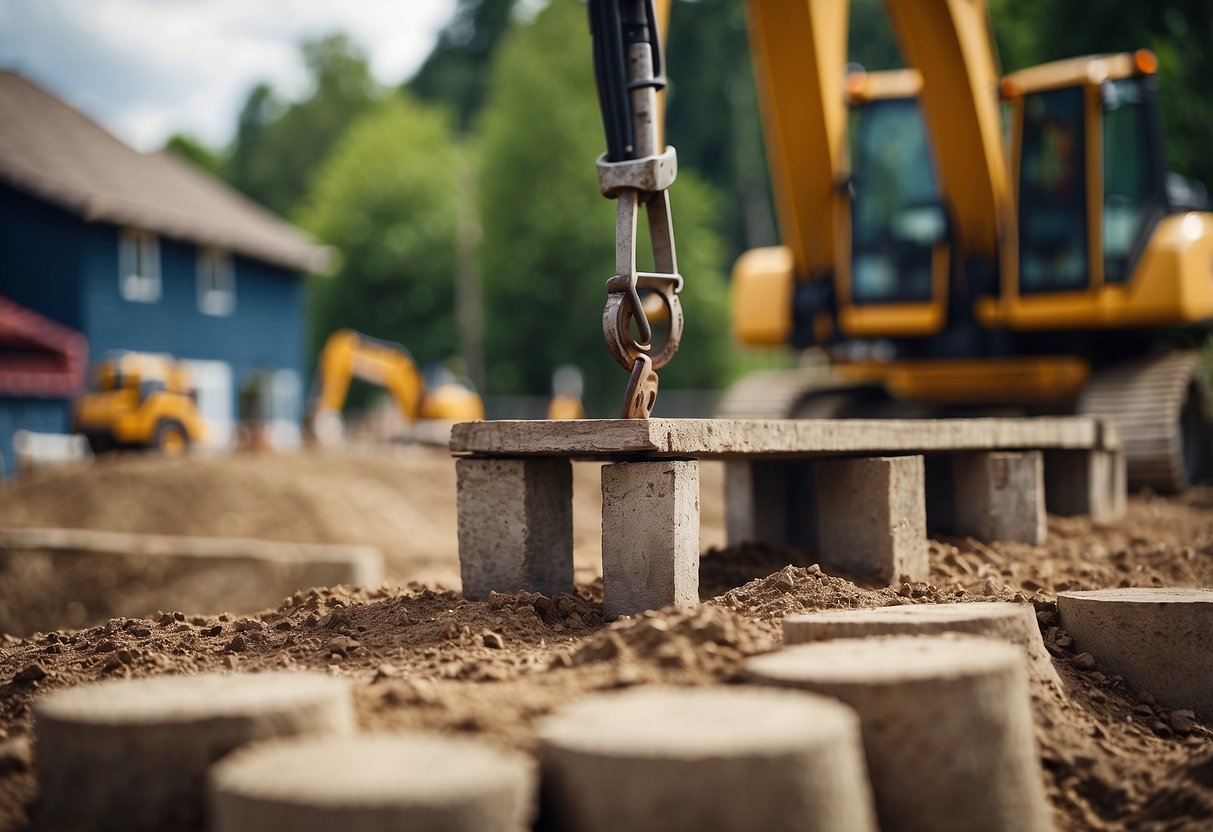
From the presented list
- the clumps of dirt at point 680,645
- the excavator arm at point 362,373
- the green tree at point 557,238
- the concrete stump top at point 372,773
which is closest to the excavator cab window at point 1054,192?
the clumps of dirt at point 680,645

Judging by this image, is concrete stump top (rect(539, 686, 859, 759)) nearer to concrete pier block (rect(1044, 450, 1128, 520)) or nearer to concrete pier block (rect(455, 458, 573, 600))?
concrete pier block (rect(455, 458, 573, 600))

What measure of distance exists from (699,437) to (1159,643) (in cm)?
152

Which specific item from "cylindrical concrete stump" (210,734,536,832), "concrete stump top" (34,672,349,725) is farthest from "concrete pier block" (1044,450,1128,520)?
"cylindrical concrete stump" (210,734,536,832)

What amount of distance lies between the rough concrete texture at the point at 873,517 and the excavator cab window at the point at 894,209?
5.92 metres

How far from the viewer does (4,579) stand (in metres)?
11.6

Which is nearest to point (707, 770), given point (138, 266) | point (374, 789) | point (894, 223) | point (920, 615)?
point (374, 789)

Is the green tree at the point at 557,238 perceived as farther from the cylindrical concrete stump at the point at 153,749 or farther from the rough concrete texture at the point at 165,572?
the cylindrical concrete stump at the point at 153,749

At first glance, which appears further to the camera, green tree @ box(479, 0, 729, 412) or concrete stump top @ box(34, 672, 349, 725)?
green tree @ box(479, 0, 729, 412)

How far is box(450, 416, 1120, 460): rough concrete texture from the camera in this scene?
4008 mm

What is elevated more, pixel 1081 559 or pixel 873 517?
pixel 873 517

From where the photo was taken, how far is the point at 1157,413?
31.1 ft

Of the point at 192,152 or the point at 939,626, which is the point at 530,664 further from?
the point at 192,152

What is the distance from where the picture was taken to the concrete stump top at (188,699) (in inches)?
101

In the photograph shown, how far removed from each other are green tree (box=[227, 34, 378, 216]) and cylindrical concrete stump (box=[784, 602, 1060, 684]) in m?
54.0
